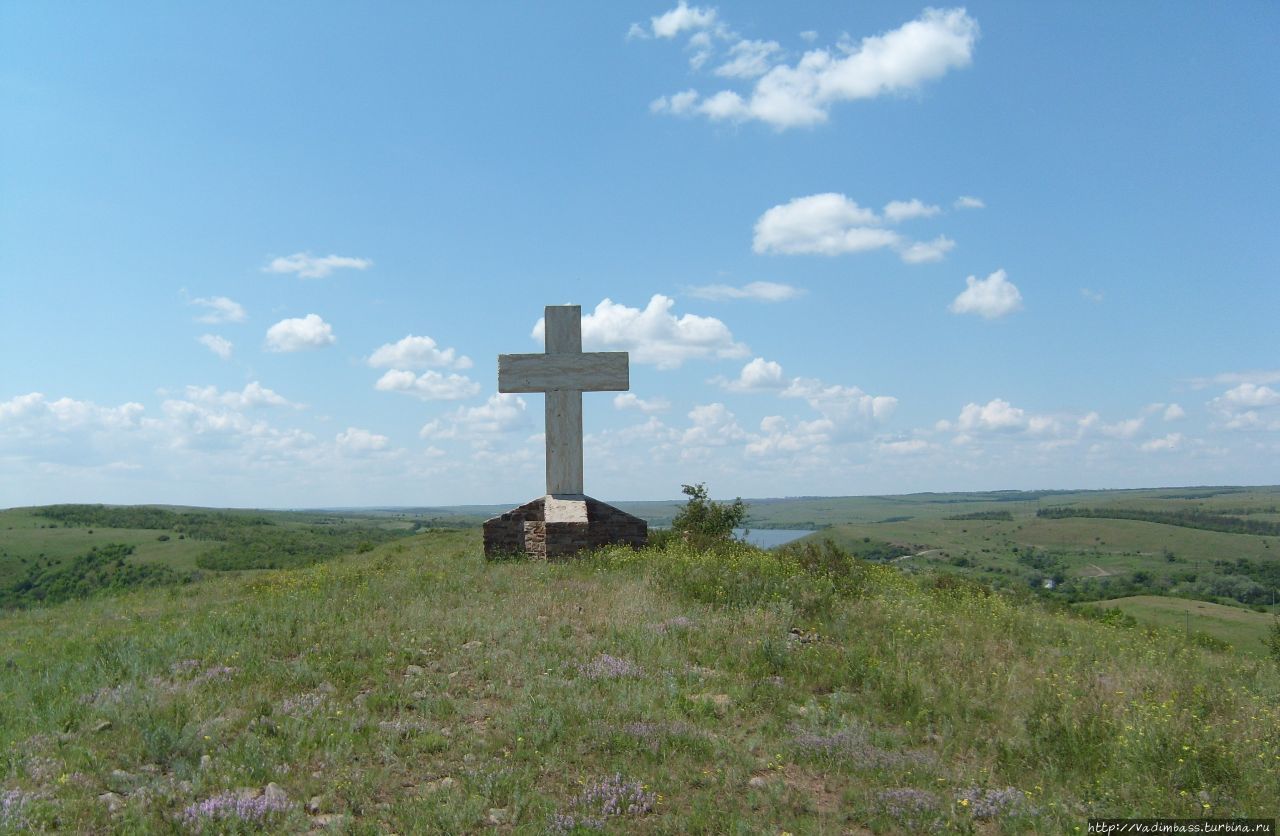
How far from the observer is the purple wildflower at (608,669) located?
7180mm

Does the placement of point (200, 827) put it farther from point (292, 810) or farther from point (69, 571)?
point (69, 571)

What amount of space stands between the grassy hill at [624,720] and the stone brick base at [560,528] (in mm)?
3676

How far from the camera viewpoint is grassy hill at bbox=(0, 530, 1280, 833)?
4973 mm

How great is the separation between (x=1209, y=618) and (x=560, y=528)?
1100 inches

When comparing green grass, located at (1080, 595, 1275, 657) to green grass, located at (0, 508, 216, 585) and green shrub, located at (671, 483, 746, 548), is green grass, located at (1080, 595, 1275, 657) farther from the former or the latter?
green grass, located at (0, 508, 216, 585)

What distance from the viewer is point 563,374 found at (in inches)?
582

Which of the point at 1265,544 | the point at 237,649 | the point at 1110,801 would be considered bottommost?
the point at 1265,544

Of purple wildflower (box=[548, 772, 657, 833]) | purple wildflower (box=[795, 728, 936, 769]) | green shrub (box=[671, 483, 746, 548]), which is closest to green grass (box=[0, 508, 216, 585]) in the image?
green shrub (box=[671, 483, 746, 548])

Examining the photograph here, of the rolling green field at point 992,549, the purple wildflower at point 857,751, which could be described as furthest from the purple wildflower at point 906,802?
the rolling green field at point 992,549

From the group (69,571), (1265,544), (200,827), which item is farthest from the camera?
(1265,544)

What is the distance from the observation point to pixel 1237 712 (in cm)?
653

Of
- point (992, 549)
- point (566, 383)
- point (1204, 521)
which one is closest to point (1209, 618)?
point (566, 383)

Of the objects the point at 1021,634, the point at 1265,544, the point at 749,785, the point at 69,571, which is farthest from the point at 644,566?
the point at 1265,544

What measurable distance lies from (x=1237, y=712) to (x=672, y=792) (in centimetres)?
498
